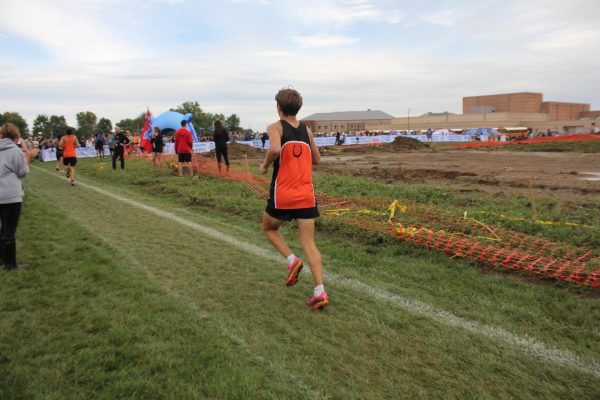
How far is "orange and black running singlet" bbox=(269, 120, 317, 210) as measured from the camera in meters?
3.83

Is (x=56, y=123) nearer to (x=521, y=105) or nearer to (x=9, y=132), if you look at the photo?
(x=521, y=105)

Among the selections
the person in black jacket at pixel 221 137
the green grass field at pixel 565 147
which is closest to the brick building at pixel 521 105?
the green grass field at pixel 565 147

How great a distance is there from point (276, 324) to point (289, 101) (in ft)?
6.33

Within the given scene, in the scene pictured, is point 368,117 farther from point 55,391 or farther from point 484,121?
point 55,391

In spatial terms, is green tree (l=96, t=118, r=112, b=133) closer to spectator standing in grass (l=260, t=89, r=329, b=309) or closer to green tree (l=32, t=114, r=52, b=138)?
green tree (l=32, t=114, r=52, b=138)

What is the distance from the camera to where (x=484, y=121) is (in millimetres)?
102125

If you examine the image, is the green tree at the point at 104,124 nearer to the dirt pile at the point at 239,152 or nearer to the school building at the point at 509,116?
the school building at the point at 509,116

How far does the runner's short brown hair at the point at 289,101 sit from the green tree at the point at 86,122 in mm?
143529

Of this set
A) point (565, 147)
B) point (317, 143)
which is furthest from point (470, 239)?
point (317, 143)

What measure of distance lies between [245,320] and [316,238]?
10.2ft

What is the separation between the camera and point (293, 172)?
3.85 meters

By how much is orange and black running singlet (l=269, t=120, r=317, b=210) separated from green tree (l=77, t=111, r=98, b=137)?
144 m

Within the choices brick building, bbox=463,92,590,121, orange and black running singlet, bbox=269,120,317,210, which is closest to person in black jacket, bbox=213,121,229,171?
orange and black running singlet, bbox=269,120,317,210

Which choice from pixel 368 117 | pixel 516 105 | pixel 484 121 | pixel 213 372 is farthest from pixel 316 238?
pixel 368 117
